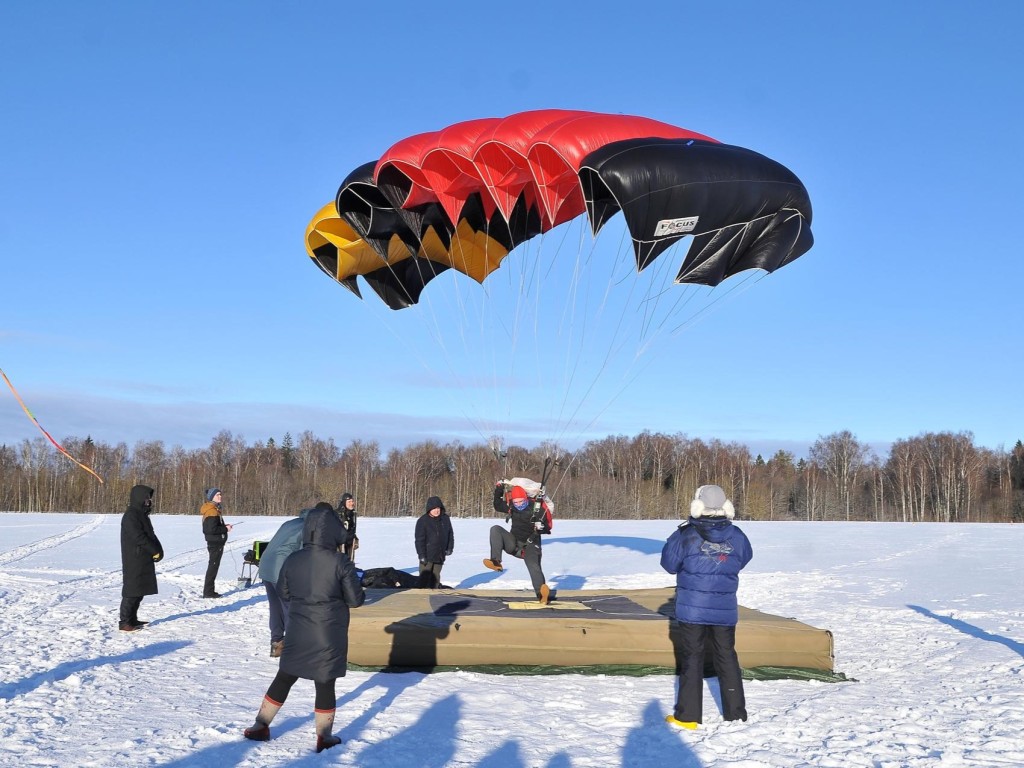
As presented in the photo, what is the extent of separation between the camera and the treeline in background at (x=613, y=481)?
55.2m

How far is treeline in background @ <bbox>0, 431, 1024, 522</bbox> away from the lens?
55.2m

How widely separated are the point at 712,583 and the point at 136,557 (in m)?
5.76

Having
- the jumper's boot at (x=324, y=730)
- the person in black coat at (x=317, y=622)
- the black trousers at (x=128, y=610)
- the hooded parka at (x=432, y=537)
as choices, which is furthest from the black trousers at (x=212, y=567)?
the jumper's boot at (x=324, y=730)

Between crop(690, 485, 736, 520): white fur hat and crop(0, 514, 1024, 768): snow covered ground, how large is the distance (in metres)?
1.29

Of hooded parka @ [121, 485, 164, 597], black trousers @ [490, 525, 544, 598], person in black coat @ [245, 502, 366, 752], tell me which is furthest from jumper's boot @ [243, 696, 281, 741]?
hooded parka @ [121, 485, 164, 597]

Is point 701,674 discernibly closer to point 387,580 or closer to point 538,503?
point 538,503

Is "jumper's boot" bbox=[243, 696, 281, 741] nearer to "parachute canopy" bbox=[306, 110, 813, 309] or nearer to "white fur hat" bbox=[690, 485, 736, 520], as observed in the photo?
"white fur hat" bbox=[690, 485, 736, 520]

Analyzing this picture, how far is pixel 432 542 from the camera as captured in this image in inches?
403

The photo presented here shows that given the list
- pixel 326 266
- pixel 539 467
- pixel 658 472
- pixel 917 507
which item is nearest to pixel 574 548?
pixel 326 266

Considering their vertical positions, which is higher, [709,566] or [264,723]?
[709,566]

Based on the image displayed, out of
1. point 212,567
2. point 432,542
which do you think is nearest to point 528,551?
point 432,542

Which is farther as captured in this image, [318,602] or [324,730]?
[318,602]

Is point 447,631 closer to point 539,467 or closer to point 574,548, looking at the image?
point 574,548

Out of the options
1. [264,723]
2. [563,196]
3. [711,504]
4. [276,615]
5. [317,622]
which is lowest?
[264,723]
